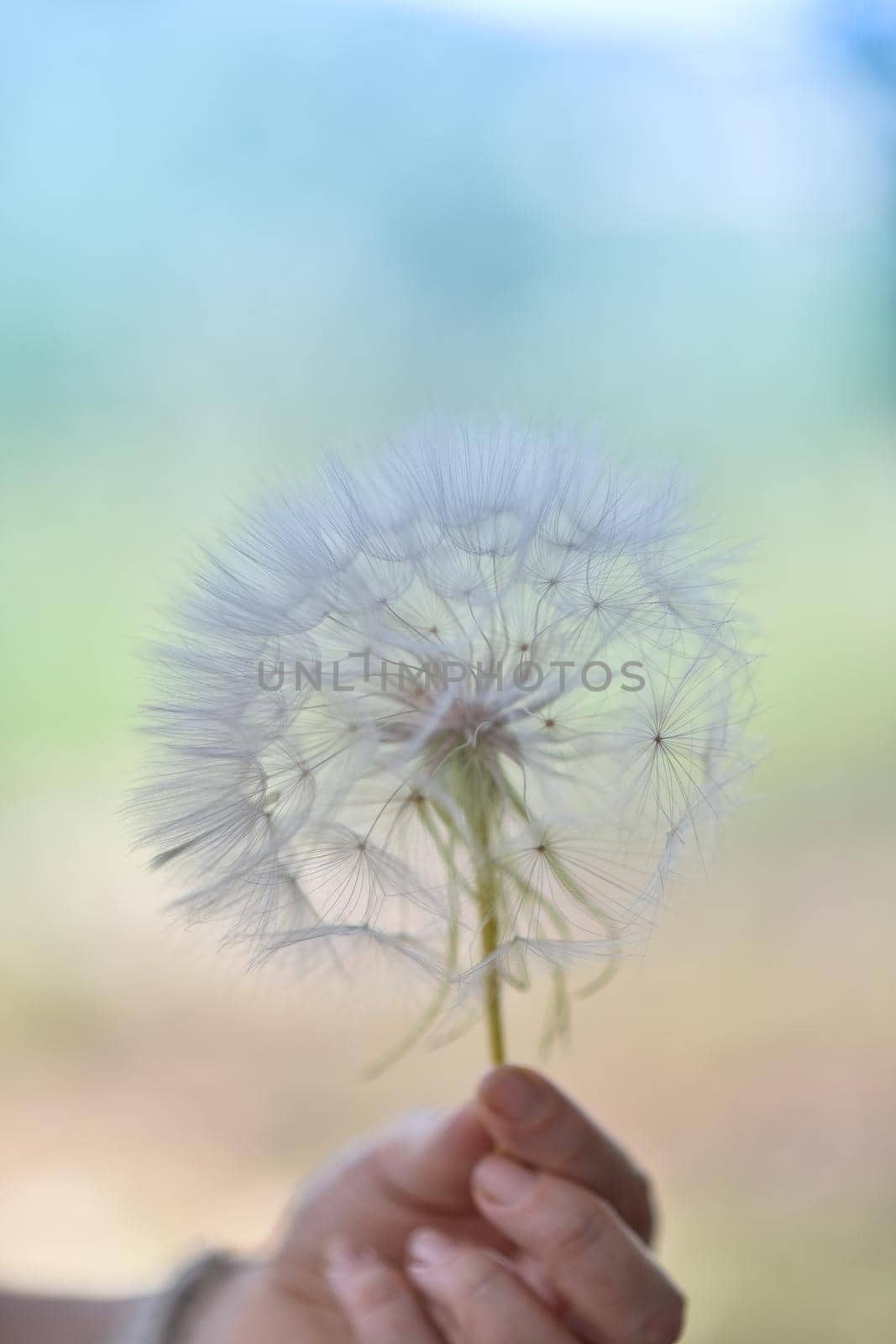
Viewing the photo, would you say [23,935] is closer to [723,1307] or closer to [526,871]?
[723,1307]

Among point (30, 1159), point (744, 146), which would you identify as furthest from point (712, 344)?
point (30, 1159)

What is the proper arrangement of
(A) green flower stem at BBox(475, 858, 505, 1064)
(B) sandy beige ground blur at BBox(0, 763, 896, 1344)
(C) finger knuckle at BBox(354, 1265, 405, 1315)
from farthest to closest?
1. (B) sandy beige ground blur at BBox(0, 763, 896, 1344)
2. (C) finger knuckle at BBox(354, 1265, 405, 1315)
3. (A) green flower stem at BBox(475, 858, 505, 1064)

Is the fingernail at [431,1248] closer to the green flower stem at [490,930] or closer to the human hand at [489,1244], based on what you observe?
the human hand at [489,1244]

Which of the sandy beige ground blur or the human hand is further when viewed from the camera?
the sandy beige ground blur

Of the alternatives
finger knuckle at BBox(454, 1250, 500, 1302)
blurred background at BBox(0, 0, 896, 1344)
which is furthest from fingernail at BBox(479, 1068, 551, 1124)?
blurred background at BBox(0, 0, 896, 1344)

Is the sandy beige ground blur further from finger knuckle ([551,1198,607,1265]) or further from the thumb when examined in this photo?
finger knuckle ([551,1198,607,1265])

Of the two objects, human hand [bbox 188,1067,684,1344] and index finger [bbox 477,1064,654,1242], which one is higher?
index finger [bbox 477,1064,654,1242]

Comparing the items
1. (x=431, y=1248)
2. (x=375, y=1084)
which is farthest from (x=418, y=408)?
(x=431, y=1248)

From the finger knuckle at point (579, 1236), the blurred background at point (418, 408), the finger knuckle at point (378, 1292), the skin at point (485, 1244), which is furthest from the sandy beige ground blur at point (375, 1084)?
the finger knuckle at point (579, 1236)
